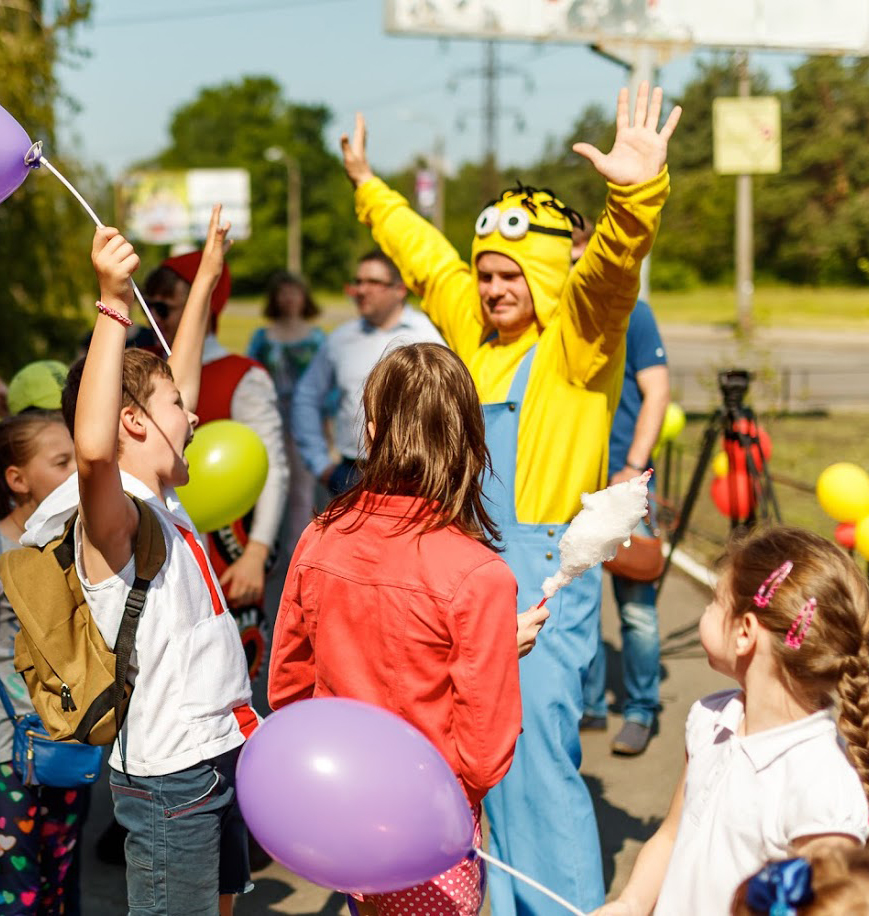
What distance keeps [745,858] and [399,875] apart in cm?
58

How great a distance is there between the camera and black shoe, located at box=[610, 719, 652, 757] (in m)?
4.64

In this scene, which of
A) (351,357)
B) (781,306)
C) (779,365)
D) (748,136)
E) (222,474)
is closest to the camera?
(222,474)

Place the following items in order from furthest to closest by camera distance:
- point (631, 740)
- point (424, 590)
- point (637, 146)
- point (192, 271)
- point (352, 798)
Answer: point (631, 740)
point (192, 271)
point (637, 146)
point (424, 590)
point (352, 798)

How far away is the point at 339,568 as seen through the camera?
228cm

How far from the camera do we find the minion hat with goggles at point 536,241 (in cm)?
323

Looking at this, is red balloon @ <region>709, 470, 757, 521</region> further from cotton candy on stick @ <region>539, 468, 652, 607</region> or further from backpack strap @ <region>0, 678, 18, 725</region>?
backpack strap @ <region>0, 678, 18, 725</region>

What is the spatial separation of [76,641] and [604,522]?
1115mm

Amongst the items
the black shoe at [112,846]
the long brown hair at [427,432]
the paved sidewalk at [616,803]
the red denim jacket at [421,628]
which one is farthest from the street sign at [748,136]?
the red denim jacket at [421,628]

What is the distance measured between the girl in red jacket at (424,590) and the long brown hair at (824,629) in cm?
50

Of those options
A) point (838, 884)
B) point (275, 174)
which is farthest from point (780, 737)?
point (275, 174)

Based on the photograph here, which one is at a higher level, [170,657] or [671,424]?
[170,657]

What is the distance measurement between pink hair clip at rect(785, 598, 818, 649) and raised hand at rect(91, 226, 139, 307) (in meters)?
→ 1.35

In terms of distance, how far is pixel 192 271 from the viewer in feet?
13.9

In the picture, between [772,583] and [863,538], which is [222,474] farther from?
[863,538]
